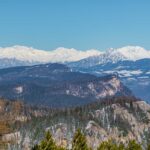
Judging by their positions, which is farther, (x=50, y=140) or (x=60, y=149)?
(x=60, y=149)

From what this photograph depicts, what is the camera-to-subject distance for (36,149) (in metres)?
79.9

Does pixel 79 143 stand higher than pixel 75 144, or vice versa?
pixel 79 143

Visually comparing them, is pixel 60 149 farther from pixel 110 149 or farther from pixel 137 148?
pixel 137 148

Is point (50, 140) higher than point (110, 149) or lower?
higher

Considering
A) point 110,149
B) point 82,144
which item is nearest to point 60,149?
point 82,144

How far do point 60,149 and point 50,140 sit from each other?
733 centimetres

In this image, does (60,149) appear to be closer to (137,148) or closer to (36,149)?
(36,149)

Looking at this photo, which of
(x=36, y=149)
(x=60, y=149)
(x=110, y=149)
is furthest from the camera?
(x=110, y=149)

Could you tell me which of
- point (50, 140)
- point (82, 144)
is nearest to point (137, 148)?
point (82, 144)

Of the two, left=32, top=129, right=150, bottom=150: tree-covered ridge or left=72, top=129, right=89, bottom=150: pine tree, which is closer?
left=32, top=129, right=150, bottom=150: tree-covered ridge

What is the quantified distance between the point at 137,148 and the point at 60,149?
21696 millimetres

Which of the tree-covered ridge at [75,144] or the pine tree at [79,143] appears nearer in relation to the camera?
the tree-covered ridge at [75,144]

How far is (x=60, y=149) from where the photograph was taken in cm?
8875

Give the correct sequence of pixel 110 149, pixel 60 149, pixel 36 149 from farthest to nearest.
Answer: pixel 110 149 → pixel 60 149 → pixel 36 149
